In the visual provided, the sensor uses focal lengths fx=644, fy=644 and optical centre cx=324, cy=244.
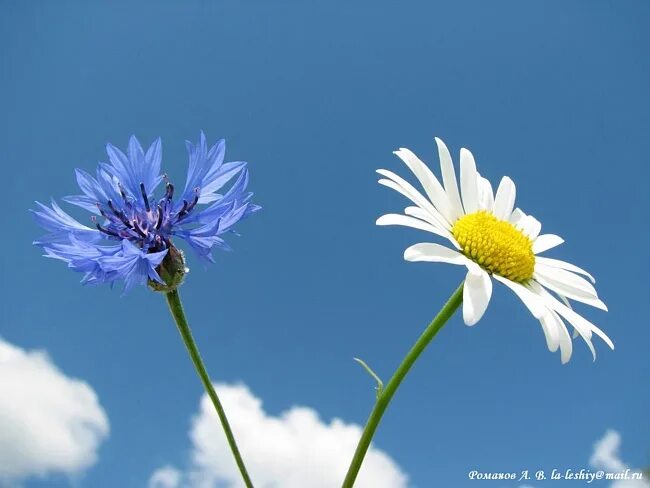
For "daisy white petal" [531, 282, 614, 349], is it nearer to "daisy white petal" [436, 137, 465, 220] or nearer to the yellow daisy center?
the yellow daisy center

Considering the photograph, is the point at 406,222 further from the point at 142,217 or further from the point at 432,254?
the point at 142,217

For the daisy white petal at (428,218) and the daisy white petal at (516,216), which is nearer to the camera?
the daisy white petal at (428,218)

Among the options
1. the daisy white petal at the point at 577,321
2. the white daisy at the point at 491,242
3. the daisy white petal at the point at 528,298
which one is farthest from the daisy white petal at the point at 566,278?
the daisy white petal at the point at 528,298

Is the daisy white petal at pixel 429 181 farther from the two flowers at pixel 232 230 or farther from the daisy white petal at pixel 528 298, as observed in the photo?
the daisy white petal at pixel 528 298

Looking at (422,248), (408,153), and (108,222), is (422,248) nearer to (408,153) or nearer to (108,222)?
(408,153)

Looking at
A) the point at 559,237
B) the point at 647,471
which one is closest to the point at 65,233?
the point at 559,237
